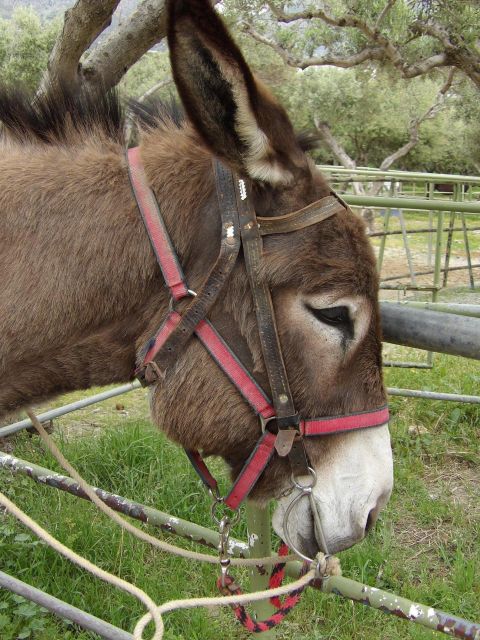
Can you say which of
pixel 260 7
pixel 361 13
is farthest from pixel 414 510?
pixel 260 7

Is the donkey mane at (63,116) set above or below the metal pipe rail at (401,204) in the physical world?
above

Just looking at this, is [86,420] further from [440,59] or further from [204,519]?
[440,59]

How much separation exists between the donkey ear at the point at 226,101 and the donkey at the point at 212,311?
0.04 ft

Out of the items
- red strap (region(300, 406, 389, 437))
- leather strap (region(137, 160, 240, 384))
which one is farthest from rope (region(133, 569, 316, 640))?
leather strap (region(137, 160, 240, 384))

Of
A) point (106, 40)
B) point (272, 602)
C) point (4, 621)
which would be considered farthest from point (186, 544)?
point (106, 40)

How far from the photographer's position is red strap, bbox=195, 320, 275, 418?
168cm

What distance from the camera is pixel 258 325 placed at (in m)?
1.65

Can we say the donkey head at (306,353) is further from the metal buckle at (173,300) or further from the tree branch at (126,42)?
the tree branch at (126,42)

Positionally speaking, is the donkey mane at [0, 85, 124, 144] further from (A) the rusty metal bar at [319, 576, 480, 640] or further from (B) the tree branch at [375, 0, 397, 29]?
(B) the tree branch at [375, 0, 397, 29]

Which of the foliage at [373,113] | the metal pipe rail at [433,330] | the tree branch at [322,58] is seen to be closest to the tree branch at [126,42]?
the metal pipe rail at [433,330]

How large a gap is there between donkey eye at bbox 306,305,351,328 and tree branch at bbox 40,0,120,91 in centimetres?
281

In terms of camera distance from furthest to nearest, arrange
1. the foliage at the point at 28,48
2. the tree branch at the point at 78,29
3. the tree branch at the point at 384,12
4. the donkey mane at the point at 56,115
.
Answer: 1. the foliage at the point at 28,48
2. the tree branch at the point at 384,12
3. the tree branch at the point at 78,29
4. the donkey mane at the point at 56,115

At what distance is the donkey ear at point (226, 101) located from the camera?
1349 mm

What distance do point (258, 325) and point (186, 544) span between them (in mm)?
2065
